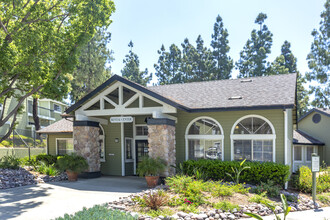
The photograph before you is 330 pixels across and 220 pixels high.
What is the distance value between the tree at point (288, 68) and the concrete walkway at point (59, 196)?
86.0ft

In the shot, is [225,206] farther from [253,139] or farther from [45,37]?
[45,37]

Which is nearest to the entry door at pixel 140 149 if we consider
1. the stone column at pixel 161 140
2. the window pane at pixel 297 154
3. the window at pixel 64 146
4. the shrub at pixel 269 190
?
the stone column at pixel 161 140

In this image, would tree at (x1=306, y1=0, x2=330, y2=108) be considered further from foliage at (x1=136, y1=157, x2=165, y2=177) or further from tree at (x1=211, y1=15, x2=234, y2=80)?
foliage at (x1=136, y1=157, x2=165, y2=177)

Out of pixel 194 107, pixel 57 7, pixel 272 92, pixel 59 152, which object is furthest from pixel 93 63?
pixel 272 92

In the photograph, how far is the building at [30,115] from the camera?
973 inches

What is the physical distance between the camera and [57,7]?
1294 centimetres

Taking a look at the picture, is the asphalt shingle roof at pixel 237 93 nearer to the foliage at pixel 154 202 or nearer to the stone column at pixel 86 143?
the stone column at pixel 86 143

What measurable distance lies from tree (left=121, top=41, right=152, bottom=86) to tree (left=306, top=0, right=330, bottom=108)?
81.4 ft

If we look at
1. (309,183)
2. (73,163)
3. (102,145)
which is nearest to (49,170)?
(73,163)

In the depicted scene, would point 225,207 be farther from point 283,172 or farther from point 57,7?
point 57,7

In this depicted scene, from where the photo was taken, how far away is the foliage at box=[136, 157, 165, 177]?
34.5 feet

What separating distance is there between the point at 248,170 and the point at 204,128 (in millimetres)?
2845

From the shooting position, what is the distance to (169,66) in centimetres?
4194

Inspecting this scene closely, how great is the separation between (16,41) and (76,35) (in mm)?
2611
